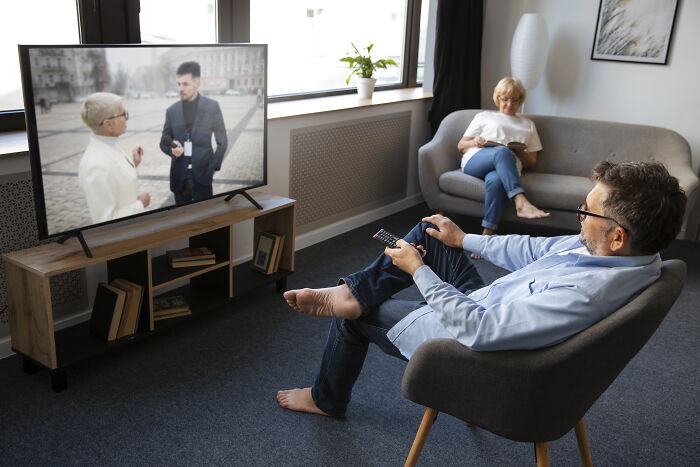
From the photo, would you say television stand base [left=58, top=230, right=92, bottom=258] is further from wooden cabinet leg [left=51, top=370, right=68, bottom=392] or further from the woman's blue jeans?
the woman's blue jeans

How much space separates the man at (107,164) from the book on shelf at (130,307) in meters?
0.27

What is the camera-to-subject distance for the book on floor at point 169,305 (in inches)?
104

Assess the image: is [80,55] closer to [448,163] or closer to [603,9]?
[448,163]

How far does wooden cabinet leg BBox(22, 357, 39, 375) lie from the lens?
236cm

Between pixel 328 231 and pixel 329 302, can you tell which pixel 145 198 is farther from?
pixel 328 231

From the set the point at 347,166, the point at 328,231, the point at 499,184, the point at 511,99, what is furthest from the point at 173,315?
the point at 511,99

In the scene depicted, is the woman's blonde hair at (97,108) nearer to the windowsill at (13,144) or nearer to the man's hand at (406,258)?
the windowsill at (13,144)

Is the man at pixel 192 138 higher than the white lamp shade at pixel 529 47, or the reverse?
the white lamp shade at pixel 529 47

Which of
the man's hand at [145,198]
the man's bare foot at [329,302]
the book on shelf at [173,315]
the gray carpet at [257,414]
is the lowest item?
the gray carpet at [257,414]

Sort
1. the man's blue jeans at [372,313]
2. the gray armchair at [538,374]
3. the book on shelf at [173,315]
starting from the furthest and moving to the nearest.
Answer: the book on shelf at [173,315] < the man's blue jeans at [372,313] < the gray armchair at [538,374]

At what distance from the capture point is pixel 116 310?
241cm

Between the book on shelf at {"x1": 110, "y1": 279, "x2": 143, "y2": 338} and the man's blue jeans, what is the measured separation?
30.6 inches

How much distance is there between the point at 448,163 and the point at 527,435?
284 cm

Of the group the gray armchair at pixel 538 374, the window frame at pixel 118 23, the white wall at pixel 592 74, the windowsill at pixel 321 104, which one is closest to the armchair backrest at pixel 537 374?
the gray armchair at pixel 538 374
